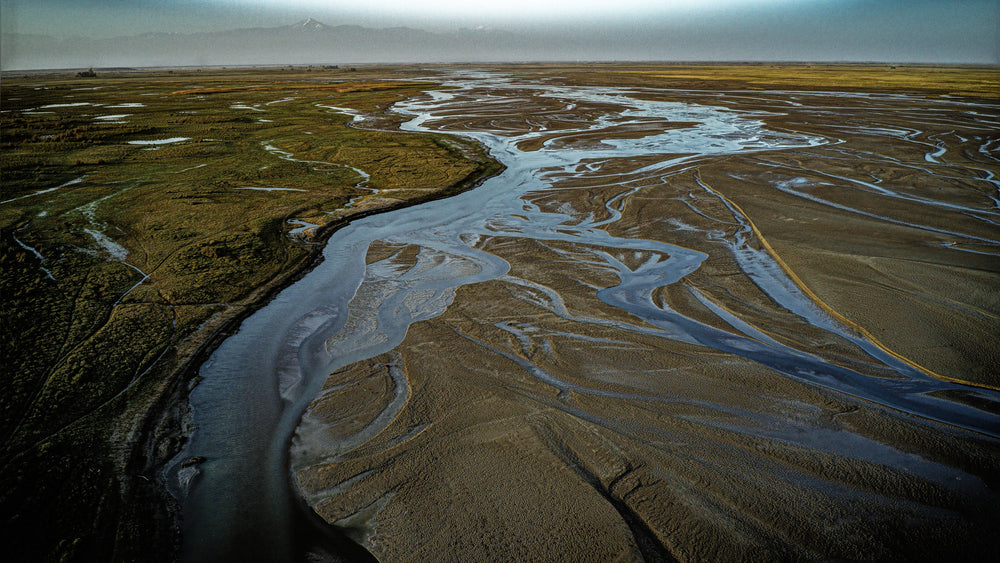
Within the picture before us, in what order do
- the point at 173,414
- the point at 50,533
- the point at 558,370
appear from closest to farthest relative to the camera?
the point at 50,533 < the point at 173,414 < the point at 558,370

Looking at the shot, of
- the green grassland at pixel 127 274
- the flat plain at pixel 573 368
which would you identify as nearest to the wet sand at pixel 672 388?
the flat plain at pixel 573 368

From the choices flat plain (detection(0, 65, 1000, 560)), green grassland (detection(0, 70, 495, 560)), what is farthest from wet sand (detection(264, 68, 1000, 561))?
green grassland (detection(0, 70, 495, 560))

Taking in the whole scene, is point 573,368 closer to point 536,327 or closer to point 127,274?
point 536,327

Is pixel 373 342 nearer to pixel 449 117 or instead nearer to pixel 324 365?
pixel 324 365

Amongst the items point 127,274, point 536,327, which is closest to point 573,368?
point 536,327

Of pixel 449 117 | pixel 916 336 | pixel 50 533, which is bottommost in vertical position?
pixel 50 533

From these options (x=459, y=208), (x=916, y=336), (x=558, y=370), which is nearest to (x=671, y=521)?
(x=558, y=370)
